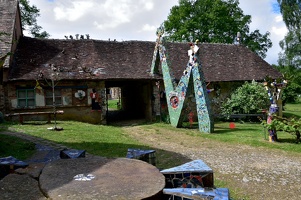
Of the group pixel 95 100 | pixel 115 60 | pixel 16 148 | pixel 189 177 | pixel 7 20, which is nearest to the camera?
pixel 189 177

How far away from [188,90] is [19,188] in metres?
10.4

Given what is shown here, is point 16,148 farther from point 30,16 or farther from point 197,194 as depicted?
point 30,16

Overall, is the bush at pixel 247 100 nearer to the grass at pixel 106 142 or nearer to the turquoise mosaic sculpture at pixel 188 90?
the turquoise mosaic sculpture at pixel 188 90

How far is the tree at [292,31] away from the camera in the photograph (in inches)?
1217

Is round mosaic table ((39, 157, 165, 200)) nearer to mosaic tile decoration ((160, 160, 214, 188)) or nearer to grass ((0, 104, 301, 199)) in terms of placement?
mosaic tile decoration ((160, 160, 214, 188))

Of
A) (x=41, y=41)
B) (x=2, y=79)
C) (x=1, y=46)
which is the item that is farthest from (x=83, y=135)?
(x=41, y=41)

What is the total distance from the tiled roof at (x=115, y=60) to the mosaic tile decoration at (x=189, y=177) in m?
11.9

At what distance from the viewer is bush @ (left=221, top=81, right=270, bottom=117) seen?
17.6 metres

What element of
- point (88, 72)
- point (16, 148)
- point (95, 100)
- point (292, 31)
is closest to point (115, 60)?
point (88, 72)

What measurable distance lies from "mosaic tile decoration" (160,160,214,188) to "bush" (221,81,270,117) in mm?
13853

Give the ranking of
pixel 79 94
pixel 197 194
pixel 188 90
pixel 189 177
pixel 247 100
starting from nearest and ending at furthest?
pixel 197 194 < pixel 189 177 < pixel 188 90 < pixel 79 94 < pixel 247 100

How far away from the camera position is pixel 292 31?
31.4 m

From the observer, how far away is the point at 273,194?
5773 millimetres

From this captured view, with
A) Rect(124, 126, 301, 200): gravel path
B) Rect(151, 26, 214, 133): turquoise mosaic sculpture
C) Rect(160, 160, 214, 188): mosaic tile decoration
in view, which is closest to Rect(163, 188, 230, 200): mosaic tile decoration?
Rect(160, 160, 214, 188): mosaic tile decoration
